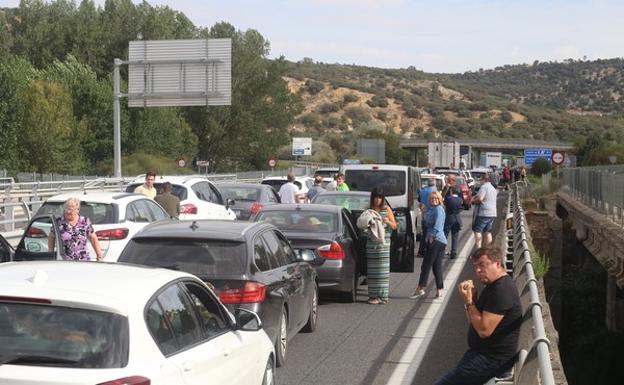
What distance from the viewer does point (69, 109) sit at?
55.6 meters

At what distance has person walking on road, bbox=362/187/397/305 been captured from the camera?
13.0 meters

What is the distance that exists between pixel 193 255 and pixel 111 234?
5.54 meters

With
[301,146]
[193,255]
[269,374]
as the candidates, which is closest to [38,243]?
[193,255]

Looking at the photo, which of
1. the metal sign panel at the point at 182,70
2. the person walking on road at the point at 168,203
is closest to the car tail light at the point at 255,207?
the person walking on road at the point at 168,203

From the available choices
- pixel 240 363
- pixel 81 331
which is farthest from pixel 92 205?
pixel 81 331

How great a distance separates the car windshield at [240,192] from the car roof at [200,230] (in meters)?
14.1

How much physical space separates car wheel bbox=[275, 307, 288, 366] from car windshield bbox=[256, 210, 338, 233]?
149 inches

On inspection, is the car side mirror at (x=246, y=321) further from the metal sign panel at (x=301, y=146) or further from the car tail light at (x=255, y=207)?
the metal sign panel at (x=301, y=146)

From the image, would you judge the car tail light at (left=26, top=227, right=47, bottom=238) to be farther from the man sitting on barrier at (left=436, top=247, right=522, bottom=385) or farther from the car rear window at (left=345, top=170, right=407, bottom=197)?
the car rear window at (left=345, top=170, right=407, bottom=197)

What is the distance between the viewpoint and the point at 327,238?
41.0 feet

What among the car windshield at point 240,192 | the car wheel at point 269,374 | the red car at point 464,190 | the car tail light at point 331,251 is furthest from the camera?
the red car at point 464,190

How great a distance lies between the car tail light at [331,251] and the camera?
40.7 ft

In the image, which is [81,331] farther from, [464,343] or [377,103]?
[377,103]

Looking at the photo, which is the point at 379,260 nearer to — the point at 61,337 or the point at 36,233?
the point at 36,233
